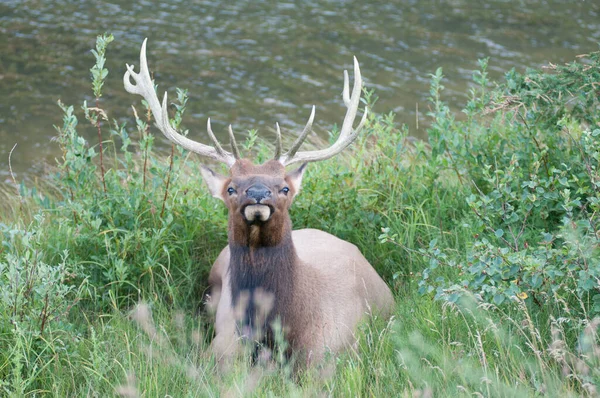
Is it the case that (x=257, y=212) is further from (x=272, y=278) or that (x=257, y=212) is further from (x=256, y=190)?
(x=272, y=278)

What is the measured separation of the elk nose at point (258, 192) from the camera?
4.40 m

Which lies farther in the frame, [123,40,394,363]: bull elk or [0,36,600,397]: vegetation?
[123,40,394,363]: bull elk

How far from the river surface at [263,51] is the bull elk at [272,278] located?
4382mm

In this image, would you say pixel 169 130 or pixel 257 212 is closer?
pixel 257 212

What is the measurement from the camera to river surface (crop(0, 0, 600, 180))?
10.2 meters

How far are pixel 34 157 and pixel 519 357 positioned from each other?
648 centimetres

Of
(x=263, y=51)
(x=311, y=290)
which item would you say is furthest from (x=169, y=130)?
(x=263, y=51)

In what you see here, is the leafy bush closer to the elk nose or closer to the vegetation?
the vegetation

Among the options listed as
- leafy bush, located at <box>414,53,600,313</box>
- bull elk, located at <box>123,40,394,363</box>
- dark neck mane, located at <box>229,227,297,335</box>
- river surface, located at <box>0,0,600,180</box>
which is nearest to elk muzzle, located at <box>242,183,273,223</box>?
bull elk, located at <box>123,40,394,363</box>

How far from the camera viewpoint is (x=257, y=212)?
4.40 metres

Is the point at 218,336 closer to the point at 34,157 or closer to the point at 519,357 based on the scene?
the point at 519,357

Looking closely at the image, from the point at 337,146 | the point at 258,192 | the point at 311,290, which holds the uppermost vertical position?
the point at 258,192

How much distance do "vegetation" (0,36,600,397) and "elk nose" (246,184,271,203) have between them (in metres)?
0.68

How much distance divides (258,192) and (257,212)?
0.34 feet
